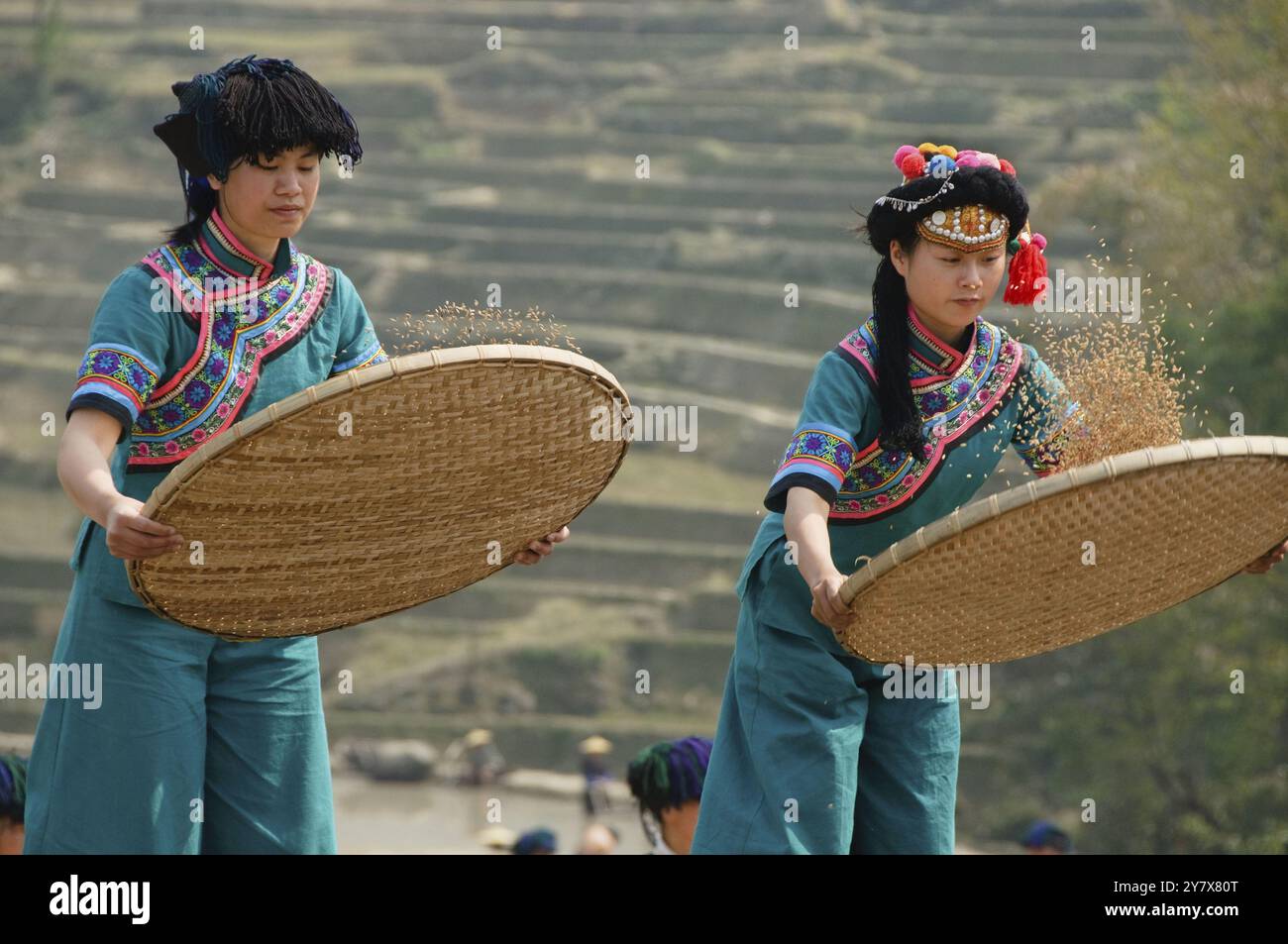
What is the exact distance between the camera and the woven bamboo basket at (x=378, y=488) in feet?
8.09

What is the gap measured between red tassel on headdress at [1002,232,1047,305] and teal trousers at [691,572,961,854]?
56cm

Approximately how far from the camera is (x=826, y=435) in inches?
110

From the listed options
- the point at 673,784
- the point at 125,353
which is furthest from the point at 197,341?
the point at 673,784

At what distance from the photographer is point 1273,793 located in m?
11.1

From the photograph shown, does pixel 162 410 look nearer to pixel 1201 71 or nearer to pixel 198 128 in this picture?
pixel 198 128

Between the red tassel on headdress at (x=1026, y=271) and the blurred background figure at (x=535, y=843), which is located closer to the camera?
the red tassel on headdress at (x=1026, y=271)

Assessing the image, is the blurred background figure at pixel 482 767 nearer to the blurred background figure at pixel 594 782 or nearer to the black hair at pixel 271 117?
the blurred background figure at pixel 594 782

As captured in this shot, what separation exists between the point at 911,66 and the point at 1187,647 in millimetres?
14203

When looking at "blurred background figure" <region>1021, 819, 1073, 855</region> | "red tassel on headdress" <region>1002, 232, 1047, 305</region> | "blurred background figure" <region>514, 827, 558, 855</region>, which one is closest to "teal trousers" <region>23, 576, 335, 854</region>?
"red tassel on headdress" <region>1002, 232, 1047, 305</region>

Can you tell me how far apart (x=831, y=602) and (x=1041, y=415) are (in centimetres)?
59

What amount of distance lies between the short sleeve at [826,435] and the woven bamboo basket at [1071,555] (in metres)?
0.24

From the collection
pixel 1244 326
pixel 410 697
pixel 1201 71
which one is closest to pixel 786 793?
pixel 1244 326

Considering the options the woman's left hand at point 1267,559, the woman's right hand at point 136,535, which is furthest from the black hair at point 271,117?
the woman's left hand at point 1267,559
